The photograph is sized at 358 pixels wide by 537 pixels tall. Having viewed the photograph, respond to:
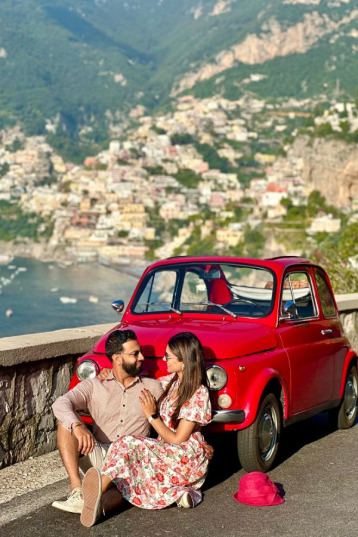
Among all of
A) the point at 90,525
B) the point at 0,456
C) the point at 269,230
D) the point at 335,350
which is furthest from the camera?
the point at 269,230

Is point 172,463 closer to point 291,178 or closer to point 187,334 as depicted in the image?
point 187,334

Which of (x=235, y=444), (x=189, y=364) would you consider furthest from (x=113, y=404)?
(x=235, y=444)

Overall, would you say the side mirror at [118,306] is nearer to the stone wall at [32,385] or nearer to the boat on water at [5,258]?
the stone wall at [32,385]

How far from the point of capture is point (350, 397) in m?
7.50

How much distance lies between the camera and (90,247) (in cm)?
17588

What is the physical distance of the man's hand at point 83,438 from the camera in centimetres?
490

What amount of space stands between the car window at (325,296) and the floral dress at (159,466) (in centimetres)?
240

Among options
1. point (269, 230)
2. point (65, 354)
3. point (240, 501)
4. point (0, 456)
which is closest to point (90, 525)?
point (240, 501)

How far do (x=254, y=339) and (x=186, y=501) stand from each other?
4.28 ft

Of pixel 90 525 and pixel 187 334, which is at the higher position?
pixel 187 334

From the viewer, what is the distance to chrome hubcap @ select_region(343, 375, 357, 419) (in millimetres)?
7415

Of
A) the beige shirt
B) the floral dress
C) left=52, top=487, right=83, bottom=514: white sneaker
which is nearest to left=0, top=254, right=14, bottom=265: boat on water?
the beige shirt

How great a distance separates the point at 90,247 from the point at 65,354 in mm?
170243

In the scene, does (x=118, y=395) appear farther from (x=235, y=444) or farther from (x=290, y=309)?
(x=290, y=309)
